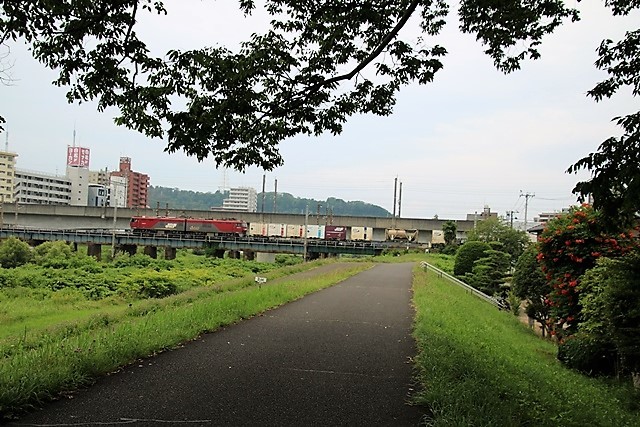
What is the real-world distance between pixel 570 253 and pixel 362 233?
198 ft

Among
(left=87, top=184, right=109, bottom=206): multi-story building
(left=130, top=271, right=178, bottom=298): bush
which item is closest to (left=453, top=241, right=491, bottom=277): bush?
(left=130, top=271, right=178, bottom=298): bush

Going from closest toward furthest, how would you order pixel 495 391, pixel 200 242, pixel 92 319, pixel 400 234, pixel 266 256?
pixel 495 391, pixel 92 319, pixel 200 242, pixel 266 256, pixel 400 234

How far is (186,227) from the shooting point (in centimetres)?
6731

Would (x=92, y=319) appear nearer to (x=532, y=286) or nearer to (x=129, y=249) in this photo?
(x=532, y=286)

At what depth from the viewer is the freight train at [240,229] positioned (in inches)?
2606

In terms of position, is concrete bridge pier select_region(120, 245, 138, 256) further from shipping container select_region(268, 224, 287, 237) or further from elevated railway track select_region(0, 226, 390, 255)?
shipping container select_region(268, 224, 287, 237)

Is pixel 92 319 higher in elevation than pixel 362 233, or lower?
lower

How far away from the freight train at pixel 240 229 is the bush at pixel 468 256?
1126 inches

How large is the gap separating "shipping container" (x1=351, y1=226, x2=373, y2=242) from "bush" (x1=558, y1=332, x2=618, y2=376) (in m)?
61.6

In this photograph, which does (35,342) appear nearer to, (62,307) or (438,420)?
(438,420)

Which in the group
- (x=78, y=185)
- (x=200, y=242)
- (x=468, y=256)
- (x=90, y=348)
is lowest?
(x=200, y=242)

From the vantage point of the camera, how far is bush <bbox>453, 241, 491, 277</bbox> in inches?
1448

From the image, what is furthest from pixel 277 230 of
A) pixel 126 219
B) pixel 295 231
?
pixel 126 219

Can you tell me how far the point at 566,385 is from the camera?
8188 millimetres
